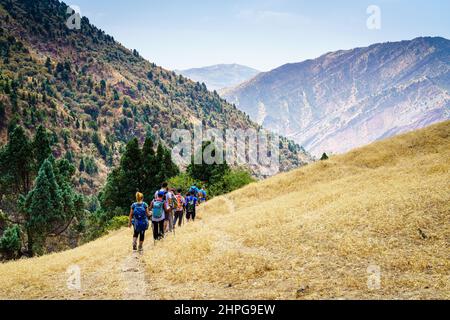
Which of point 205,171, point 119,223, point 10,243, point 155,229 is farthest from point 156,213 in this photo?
point 205,171

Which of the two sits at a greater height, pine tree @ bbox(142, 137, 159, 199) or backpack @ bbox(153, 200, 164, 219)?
pine tree @ bbox(142, 137, 159, 199)

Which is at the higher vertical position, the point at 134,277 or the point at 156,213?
the point at 156,213

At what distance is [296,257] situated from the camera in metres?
16.1

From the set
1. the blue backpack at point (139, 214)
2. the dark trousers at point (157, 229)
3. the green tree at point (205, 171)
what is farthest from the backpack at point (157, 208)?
the green tree at point (205, 171)

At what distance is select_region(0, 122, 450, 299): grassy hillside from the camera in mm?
12875

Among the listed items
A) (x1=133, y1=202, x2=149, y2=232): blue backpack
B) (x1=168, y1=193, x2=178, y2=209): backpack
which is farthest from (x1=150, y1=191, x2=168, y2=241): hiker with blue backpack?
(x1=168, y1=193, x2=178, y2=209): backpack

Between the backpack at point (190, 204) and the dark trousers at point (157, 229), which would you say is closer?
the dark trousers at point (157, 229)

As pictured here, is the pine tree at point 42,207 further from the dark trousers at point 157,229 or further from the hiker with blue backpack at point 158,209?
the hiker with blue backpack at point 158,209

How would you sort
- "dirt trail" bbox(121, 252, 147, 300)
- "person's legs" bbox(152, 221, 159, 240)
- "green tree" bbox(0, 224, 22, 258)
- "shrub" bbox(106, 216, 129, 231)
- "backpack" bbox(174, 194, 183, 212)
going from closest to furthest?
"dirt trail" bbox(121, 252, 147, 300), "person's legs" bbox(152, 221, 159, 240), "backpack" bbox(174, 194, 183, 212), "green tree" bbox(0, 224, 22, 258), "shrub" bbox(106, 216, 129, 231)

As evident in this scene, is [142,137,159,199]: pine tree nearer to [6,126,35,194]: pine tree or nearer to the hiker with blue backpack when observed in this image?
[6,126,35,194]: pine tree

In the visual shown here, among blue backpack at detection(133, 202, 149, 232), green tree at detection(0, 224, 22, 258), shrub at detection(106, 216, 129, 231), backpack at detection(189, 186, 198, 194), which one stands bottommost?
green tree at detection(0, 224, 22, 258)

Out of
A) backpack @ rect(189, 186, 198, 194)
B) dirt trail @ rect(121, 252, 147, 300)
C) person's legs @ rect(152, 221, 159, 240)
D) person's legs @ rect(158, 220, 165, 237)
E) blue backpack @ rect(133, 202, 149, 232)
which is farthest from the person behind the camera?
backpack @ rect(189, 186, 198, 194)

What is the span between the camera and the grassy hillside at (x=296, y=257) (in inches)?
507

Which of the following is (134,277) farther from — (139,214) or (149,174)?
(149,174)
